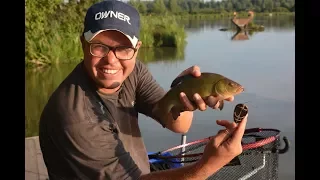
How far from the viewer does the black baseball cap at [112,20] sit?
1.58m

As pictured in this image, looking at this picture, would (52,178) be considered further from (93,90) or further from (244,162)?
(244,162)

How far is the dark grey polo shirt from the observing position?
4.84ft

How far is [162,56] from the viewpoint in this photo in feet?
44.3

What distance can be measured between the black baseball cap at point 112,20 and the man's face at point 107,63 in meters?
0.02

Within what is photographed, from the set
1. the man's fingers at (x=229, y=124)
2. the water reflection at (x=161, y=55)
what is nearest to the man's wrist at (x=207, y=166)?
the man's fingers at (x=229, y=124)

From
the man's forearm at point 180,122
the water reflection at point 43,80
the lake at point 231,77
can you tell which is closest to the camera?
the man's forearm at point 180,122

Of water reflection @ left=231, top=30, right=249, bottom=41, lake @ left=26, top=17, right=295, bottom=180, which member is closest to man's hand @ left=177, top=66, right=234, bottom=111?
lake @ left=26, top=17, right=295, bottom=180

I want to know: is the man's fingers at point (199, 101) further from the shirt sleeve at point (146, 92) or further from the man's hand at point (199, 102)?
the shirt sleeve at point (146, 92)

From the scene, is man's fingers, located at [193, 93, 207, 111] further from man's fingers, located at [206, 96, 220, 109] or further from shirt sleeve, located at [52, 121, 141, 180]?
shirt sleeve, located at [52, 121, 141, 180]

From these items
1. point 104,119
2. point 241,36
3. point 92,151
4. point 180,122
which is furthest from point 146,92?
point 241,36

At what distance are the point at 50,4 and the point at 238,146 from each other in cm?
1081

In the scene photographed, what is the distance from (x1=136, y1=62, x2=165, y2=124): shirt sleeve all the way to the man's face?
190 millimetres
